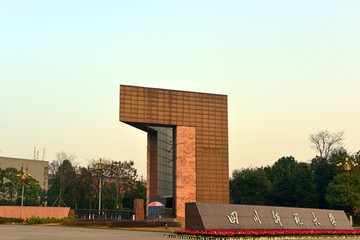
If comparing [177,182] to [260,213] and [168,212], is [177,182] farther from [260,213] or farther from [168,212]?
[260,213]

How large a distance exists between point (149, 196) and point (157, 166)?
4874 mm

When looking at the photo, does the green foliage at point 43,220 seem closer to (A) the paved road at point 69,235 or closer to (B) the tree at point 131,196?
(A) the paved road at point 69,235

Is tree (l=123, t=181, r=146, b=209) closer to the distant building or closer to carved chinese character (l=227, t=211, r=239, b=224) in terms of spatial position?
the distant building

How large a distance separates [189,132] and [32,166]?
9340 centimetres

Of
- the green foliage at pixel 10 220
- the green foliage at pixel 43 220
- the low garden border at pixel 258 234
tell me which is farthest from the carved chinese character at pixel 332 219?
the green foliage at pixel 10 220

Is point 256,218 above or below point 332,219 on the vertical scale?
above

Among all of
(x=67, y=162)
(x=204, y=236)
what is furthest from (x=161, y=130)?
(x=204, y=236)

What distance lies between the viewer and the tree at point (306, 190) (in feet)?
242

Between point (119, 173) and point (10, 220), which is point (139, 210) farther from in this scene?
point (119, 173)

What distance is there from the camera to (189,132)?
6150 centimetres

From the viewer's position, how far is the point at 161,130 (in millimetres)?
69688

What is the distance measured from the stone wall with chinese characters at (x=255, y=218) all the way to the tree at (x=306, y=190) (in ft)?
124

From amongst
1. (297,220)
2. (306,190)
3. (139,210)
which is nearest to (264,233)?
(297,220)

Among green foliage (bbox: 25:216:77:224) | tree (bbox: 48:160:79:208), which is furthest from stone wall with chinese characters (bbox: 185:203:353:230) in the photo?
tree (bbox: 48:160:79:208)
